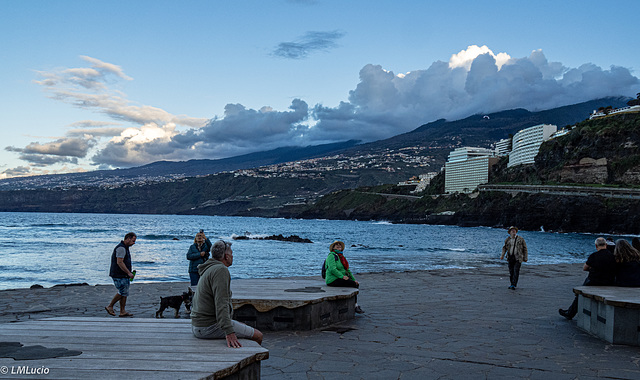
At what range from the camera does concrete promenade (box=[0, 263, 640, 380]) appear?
533 cm

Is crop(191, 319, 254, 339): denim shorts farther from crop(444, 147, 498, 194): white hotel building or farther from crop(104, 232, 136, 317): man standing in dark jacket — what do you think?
crop(444, 147, 498, 194): white hotel building

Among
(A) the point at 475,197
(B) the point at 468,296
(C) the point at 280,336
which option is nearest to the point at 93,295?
(C) the point at 280,336

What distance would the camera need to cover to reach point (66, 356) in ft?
12.1

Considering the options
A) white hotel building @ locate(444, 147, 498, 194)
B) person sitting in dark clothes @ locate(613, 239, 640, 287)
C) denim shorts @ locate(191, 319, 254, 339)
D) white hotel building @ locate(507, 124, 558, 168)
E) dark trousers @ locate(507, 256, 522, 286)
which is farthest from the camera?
white hotel building @ locate(444, 147, 498, 194)

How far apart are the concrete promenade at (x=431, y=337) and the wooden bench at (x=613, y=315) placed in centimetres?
19

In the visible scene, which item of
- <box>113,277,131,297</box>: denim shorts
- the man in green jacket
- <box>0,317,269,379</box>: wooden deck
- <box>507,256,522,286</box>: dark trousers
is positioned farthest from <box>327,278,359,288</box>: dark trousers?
<box>507,256,522,286</box>: dark trousers

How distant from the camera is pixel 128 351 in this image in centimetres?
386

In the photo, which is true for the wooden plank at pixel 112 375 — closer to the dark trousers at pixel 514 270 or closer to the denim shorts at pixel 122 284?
the denim shorts at pixel 122 284

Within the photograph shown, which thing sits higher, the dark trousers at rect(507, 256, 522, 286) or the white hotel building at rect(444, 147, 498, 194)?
the white hotel building at rect(444, 147, 498, 194)

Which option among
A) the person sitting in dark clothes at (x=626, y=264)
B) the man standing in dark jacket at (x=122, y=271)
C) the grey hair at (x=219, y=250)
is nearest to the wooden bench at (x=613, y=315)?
the person sitting in dark clothes at (x=626, y=264)

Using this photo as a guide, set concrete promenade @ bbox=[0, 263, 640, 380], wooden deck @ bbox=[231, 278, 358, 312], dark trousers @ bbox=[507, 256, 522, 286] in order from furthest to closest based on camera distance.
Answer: dark trousers @ bbox=[507, 256, 522, 286]
wooden deck @ bbox=[231, 278, 358, 312]
concrete promenade @ bbox=[0, 263, 640, 380]

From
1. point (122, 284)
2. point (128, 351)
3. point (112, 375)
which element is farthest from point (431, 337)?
point (122, 284)

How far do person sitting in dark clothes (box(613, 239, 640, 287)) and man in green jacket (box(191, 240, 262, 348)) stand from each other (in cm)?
667

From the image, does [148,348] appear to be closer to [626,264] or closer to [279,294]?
[279,294]
